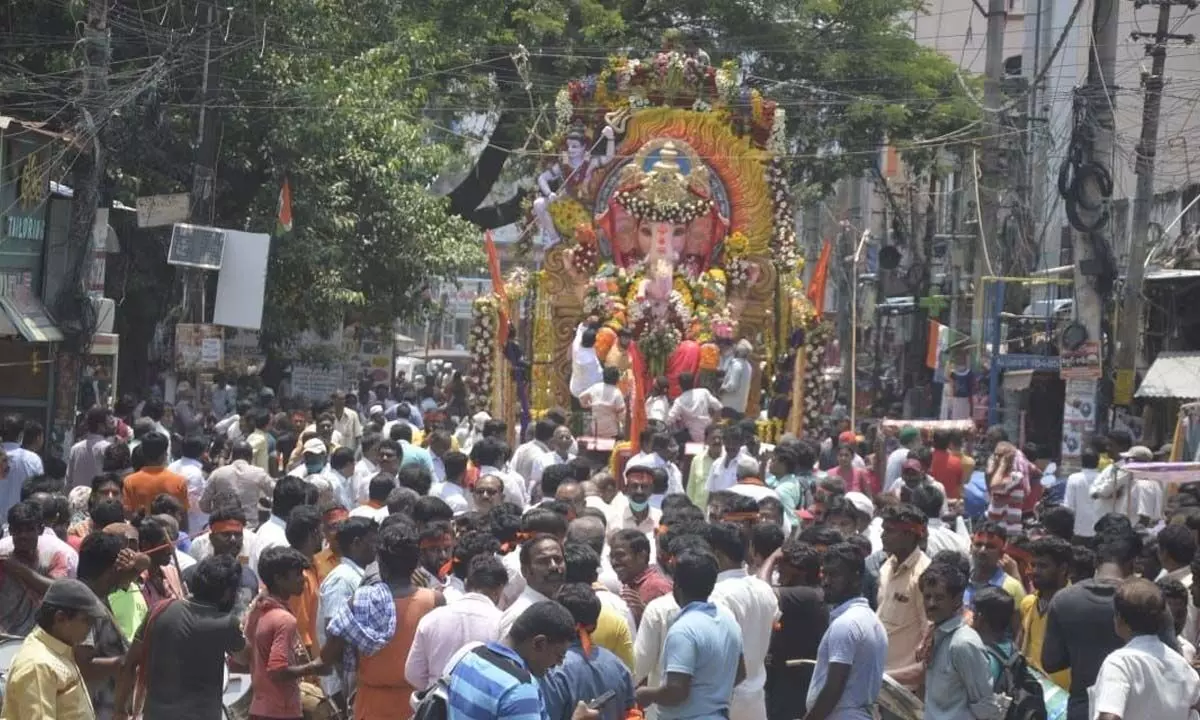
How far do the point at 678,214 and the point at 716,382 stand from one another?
2.93m

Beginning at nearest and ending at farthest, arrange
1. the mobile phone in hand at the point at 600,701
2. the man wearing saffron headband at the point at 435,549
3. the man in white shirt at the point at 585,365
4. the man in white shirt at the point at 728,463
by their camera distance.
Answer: the mobile phone in hand at the point at 600,701 → the man wearing saffron headband at the point at 435,549 → the man in white shirt at the point at 728,463 → the man in white shirt at the point at 585,365

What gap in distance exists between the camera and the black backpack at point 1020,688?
7.95 meters

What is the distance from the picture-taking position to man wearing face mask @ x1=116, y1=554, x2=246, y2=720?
25.1 ft

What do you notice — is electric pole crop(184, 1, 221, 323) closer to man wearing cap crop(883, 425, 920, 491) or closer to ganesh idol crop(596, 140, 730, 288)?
ganesh idol crop(596, 140, 730, 288)

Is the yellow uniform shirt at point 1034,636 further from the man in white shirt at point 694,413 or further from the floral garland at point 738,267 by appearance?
the floral garland at point 738,267

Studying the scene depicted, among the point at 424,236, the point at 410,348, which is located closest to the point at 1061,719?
the point at 424,236

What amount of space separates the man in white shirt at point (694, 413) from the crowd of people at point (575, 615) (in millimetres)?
8238

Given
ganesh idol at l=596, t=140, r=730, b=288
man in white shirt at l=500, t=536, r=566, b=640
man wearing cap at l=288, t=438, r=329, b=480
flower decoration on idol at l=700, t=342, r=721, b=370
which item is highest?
ganesh idol at l=596, t=140, r=730, b=288

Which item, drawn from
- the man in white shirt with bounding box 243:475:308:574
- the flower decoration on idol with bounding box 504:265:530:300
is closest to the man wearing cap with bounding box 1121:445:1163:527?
the man in white shirt with bounding box 243:475:308:574

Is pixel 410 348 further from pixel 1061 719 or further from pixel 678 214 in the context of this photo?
pixel 1061 719

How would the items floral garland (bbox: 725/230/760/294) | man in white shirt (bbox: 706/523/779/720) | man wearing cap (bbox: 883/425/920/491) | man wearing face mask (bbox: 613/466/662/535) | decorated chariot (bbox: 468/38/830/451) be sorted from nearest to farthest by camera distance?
man in white shirt (bbox: 706/523/779/720)
man wearing face mask (bbox: 613/466/662/535)
man wearing cap (bbox: 883/425/920/491)
decorated chariot (bbox: 468/38/830/451)
floral garland (bbox: 725/230/760/294)

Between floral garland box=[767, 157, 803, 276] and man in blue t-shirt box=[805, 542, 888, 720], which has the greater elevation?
floral garland box=[767, 157, 803, 276]

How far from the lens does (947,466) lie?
16.0 metres

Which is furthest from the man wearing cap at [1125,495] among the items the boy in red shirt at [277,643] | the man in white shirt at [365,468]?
the boy in red shirt at [277,643]
